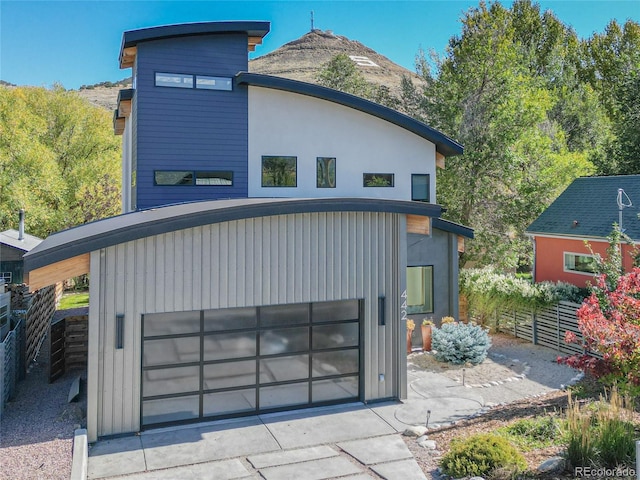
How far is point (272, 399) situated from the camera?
10133mm

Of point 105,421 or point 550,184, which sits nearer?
point 105,421

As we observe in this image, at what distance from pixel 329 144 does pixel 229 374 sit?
27.0ft

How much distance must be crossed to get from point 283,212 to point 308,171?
6.20 m

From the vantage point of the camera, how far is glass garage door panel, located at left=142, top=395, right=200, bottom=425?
928 centimetres

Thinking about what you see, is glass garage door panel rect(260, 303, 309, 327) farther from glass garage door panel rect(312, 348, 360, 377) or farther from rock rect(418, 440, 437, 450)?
rock rect(418, 440, 437, 450)

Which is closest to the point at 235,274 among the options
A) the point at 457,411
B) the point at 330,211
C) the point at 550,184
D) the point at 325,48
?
the point at 330,211

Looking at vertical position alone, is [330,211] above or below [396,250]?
above

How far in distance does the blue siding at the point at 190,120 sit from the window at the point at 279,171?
0.60 meters

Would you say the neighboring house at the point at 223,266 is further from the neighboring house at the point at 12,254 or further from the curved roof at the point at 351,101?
the neighboring house at the point at 12,254

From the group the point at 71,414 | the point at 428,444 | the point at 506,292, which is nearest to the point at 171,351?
the point at 71,414

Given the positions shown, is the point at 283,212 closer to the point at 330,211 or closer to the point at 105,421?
the point at 330,211

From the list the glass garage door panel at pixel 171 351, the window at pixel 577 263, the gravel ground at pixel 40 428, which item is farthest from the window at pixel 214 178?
the window at pixel 577 263

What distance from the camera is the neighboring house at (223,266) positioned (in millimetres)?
8938

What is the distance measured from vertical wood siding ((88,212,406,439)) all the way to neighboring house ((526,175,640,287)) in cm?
921
